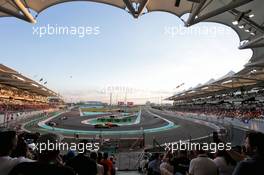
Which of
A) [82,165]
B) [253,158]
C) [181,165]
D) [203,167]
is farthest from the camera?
[181,165]

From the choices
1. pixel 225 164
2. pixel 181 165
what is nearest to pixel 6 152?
pixel 225 164

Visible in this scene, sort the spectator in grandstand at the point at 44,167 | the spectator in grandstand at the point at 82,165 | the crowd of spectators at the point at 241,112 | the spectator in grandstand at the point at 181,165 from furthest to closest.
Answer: the crowd of spectators at the point at 241,112, the spectator in grandstand at the point at 181,165, the spectator in grandstand at the point at 82,165, the spectator in grandstand at the point at 44,167

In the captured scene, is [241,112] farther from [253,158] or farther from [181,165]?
[253,158]

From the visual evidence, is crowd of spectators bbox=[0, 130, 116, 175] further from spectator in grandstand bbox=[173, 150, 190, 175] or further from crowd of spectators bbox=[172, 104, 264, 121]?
crowd of spectators bbox=[172, 104, 264, 121]

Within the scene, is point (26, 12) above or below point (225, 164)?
above

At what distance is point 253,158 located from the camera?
2.09 metres

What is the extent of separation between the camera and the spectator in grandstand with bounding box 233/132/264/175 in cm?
202

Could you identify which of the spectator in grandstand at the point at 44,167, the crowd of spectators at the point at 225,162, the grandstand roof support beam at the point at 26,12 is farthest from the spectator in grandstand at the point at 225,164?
the grandstand roof support beam at the point at 26,12

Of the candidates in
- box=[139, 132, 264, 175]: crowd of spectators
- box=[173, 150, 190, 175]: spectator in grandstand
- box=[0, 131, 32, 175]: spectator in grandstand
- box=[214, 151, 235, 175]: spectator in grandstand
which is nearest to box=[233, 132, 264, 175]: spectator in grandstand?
box=[139, 132, 264, 175]: crowd of spectators

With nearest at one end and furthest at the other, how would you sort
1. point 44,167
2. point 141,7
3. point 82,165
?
1. point 44,167
2. point 82,165
3. point 141,7

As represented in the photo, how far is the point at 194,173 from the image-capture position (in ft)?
10.2

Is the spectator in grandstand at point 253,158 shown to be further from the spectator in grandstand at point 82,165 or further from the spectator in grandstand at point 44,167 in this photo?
the spectator in grandstand at point 82,165

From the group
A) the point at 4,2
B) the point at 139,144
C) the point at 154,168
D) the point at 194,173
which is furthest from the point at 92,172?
the point at 139,144

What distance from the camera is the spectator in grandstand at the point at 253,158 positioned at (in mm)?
2023
